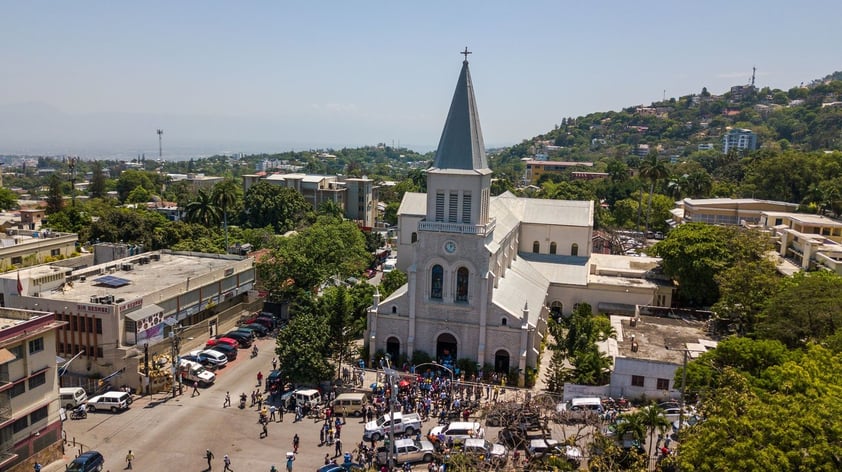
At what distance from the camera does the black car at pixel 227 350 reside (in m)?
45.9

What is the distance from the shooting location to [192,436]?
112 ft

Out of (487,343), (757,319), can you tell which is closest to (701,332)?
(757,319)

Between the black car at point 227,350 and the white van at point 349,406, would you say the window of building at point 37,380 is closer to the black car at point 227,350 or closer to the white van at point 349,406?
the black car at point 227,350

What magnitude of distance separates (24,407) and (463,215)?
27.7m

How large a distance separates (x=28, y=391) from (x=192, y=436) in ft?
28.0

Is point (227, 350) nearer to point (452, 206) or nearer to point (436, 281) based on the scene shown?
point (436, 281)

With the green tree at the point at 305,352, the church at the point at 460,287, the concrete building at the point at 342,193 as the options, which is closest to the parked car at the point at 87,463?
the green tree at the point at 305,352

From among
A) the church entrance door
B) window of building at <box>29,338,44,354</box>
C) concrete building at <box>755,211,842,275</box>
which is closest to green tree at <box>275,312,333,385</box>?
the church entrance door

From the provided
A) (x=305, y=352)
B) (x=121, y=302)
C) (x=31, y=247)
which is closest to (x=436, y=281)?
(x=305, y=352)

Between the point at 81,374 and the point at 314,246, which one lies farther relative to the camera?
the point at 314,246

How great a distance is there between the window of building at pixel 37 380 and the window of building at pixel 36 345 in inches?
48.5

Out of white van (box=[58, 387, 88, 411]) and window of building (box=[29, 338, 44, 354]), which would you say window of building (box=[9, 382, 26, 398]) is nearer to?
window of building (box=[29, 338, 44, 354])

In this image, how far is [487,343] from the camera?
42.0m

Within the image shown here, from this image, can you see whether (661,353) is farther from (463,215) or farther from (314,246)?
(314,246)
